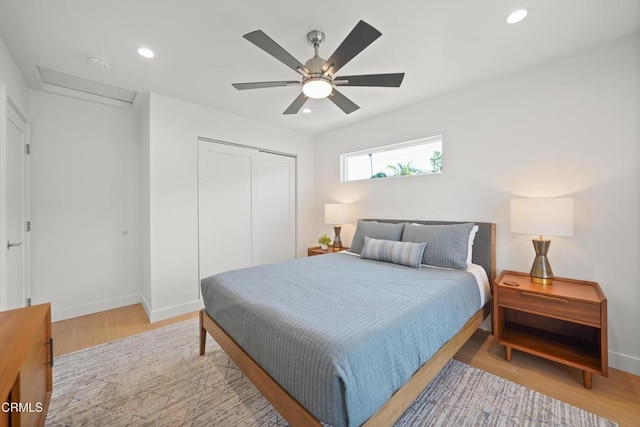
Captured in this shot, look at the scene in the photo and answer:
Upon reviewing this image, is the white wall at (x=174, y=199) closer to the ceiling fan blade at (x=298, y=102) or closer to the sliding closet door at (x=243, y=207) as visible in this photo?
→ the sliding closet door at (x=243, y=207)

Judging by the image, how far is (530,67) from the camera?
93.7 inches

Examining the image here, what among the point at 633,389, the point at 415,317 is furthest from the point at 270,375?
the point at 633,389

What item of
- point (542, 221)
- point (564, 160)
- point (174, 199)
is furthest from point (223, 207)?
point (564, 160)

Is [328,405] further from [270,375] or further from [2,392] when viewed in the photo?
[2,392]

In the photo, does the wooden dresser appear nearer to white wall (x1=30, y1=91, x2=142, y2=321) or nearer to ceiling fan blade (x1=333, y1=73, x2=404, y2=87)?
white wall (x1=30, y1=91, x2=142, y2=321)

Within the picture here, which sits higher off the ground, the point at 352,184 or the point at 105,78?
→ the point at 105,78

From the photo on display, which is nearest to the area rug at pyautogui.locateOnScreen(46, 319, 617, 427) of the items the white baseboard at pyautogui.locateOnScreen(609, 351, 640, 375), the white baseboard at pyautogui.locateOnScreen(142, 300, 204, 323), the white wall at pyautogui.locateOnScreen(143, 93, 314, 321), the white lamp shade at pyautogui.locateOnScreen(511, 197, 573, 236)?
the white baseboard at pyautogui.locateOnScreen(142, 300, 204, 323)

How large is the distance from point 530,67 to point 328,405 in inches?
125

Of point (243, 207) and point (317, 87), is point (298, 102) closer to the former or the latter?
point (317, 87)

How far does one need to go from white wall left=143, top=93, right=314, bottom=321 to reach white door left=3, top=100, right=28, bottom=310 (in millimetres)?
1038

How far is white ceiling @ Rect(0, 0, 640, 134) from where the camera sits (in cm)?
168

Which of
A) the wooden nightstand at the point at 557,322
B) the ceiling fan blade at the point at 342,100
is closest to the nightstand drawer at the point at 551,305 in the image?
the wooden nightstand at the point at 557,322

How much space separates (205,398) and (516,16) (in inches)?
132

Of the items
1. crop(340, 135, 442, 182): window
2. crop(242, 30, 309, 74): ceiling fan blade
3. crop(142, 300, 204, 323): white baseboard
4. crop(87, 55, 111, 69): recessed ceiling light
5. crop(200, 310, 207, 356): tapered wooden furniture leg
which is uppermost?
crop(87, 55, 111, 69): recessed ceiling light
